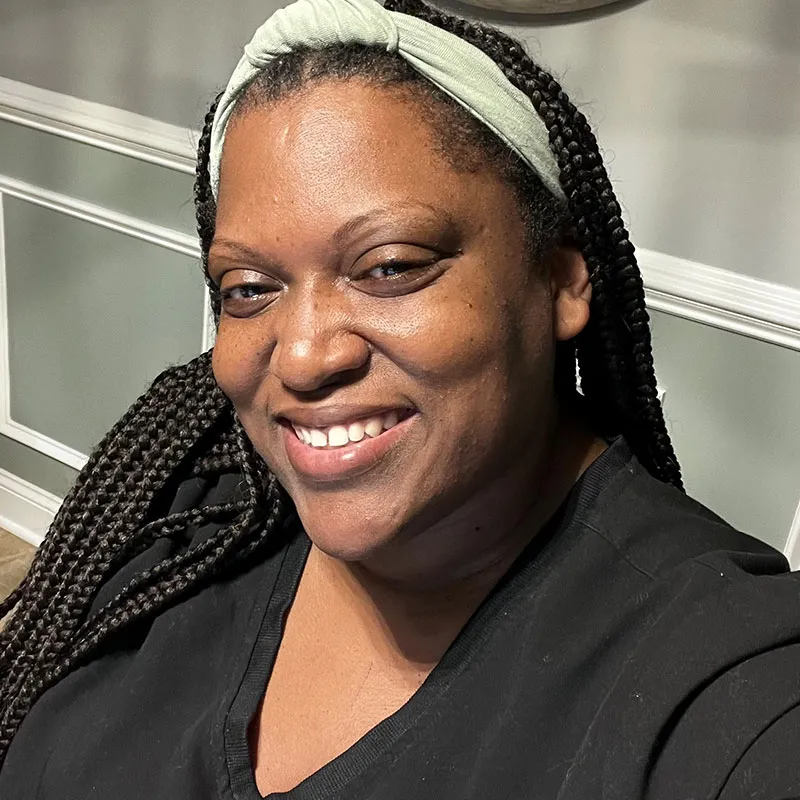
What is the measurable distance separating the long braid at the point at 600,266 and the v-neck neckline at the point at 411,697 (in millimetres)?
92

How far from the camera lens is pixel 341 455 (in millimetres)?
750

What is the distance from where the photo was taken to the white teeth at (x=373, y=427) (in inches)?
29.2

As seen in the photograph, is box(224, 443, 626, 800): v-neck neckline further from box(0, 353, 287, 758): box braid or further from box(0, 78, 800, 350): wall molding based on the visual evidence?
box(0, 78, 800, 350): wall molding

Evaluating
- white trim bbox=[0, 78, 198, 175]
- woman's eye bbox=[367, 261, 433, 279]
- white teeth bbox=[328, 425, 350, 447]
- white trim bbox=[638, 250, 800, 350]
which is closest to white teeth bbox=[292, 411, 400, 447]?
white teeth bbox=[328, 425, 350, 447]

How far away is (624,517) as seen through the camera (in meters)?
0.79

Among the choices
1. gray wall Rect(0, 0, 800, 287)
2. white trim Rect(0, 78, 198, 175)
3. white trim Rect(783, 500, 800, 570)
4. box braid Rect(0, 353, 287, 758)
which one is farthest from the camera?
white trim Rect(0, 78, 198, 175)

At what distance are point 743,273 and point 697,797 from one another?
1.03m

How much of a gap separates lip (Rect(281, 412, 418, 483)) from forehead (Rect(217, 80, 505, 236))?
0.57 feet

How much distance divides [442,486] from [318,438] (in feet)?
0.36

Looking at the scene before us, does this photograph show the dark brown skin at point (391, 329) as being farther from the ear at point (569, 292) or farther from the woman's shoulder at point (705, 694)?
the woman's shoulder at point (705, 694)

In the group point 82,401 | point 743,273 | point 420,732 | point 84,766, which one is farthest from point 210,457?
point 82,401

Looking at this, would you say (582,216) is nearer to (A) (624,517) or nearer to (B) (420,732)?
(A) (624,517)

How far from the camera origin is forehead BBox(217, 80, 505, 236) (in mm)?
713

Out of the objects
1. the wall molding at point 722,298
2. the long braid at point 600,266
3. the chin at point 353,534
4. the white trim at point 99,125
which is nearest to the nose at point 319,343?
the chin at point 353,534
